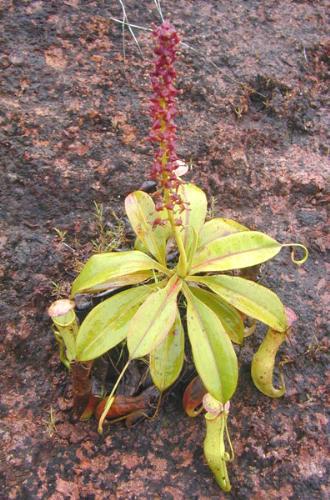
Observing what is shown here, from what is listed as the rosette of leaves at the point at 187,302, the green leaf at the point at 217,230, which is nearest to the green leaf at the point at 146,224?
the rosette of leaves at the point at 187,302

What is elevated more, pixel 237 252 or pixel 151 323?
pixel 237 252

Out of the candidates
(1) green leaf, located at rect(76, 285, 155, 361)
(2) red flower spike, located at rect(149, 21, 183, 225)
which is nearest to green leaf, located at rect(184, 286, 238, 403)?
(1) green leaf, located at rect(76, 285, 155, 361)

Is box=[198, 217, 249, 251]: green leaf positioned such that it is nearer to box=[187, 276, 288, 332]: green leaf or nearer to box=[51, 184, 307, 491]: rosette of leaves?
box=[51, 184, 307, 491]: rosette of leaves

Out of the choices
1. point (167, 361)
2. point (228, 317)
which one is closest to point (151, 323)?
point (167, 361)

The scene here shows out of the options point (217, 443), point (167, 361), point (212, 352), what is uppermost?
point (212, 352)

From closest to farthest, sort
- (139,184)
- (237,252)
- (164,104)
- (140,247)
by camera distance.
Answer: (164,104)
(237,252)
(140,247)
(139,184)

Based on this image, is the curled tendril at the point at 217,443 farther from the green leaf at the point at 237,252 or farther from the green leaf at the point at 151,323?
the green leaf at the point at 237,252

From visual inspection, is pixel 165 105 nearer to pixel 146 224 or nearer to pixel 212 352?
pixel 146 224

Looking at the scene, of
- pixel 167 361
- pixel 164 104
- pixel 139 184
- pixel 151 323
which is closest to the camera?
pixel 164 104
